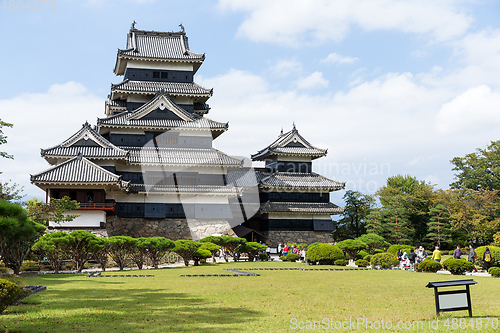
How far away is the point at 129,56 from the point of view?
44.5 meters

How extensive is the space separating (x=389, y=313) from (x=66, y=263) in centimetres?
2375

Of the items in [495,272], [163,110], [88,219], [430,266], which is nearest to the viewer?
[495,272]

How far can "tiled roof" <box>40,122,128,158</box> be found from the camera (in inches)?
1471


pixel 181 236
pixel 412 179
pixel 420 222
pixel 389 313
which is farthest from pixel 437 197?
pixel 389 313

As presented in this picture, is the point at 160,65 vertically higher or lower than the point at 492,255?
higher

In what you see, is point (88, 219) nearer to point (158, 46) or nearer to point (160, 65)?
point (160, 65)

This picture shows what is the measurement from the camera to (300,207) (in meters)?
45.7

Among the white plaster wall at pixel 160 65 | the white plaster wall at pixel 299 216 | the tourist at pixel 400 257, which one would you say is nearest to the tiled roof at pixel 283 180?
the white plaster wall at pixel 299 216

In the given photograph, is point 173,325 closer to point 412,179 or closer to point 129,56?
point 129,56

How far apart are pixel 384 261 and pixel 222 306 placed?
18.8 meters

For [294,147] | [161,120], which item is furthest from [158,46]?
[294,147]

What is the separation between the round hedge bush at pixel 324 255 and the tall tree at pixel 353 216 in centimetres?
2334

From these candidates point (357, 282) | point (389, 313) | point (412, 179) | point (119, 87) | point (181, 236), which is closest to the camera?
point (389, 313)

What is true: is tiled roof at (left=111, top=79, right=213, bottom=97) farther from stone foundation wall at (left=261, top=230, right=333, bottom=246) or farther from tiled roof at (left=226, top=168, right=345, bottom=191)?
stone foundation wall at (left=261, top=230, right=333, bottom=246)
